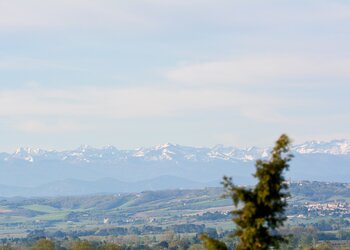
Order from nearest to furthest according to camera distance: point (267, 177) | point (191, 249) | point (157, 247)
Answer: point (267, 177) < point (191, 249) < point (157, 247)

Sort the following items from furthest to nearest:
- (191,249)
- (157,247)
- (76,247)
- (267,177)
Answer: (157,247) → (191,249) → (76,247) → (267,177)

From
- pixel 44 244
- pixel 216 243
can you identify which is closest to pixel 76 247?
pixel 44 244

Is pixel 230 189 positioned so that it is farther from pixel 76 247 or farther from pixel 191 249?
pixel 191 249

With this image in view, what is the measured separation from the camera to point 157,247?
7426 inches

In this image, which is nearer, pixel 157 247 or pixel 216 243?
pixel 216 243

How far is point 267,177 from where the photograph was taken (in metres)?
28.4

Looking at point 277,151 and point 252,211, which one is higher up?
point 277,151

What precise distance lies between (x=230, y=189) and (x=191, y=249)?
135720 mm

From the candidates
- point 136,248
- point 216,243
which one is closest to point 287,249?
point 136,248

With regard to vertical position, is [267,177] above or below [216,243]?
above

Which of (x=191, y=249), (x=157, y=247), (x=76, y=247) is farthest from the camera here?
(x=157, y=247)

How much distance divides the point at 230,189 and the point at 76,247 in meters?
94.6

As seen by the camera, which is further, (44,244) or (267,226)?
(44,244)

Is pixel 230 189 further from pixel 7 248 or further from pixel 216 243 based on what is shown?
pixel 7 248
